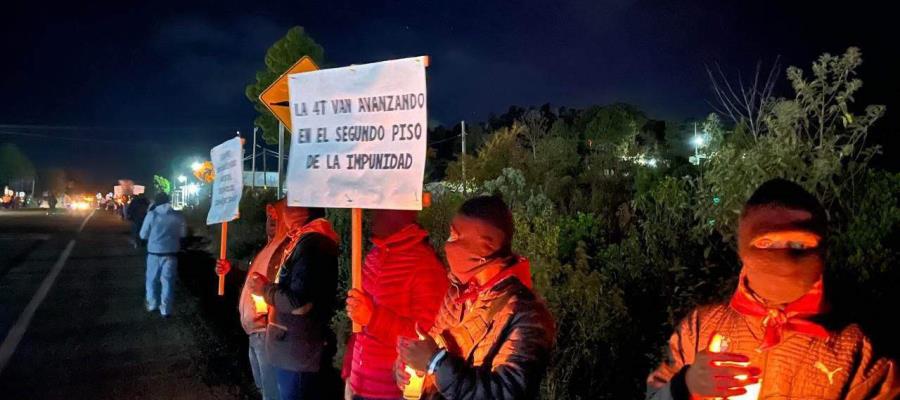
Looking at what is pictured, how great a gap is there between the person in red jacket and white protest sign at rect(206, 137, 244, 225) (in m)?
2.59

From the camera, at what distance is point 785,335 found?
1.85 metres

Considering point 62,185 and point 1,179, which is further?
point 62,185

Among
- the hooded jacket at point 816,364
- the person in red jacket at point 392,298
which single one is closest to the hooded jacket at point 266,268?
the person in red jacket at point 392,298

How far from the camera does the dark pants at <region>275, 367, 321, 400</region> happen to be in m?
4.28

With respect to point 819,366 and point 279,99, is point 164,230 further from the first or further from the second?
point 819,366

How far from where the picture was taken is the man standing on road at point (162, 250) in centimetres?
1056

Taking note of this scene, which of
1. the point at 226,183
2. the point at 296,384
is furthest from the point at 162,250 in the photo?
the point at 296,384

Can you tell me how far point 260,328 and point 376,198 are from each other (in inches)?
59.1

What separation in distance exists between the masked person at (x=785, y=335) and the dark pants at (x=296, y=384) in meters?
2.81

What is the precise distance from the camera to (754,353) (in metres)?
1.90

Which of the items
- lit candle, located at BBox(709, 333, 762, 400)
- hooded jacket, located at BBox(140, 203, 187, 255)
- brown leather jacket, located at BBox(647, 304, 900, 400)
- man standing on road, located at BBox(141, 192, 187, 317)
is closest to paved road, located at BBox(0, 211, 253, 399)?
man standing on road, located at BBox(141, 192, 187, 317)

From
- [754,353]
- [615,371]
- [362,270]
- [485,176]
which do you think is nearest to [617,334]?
[615,371]

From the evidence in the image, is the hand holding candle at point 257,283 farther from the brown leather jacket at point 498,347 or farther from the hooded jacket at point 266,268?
Result: the brown leather jacket at point 498,347

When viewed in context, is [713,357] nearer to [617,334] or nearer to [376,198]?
[376,198]
